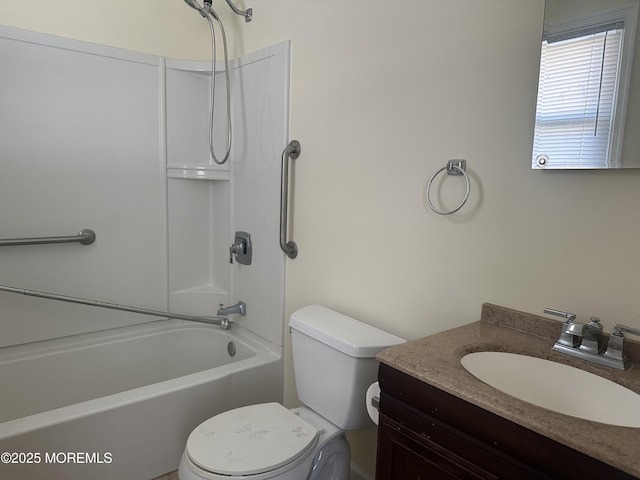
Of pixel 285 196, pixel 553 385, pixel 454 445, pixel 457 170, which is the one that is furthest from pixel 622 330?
pixel 285 196

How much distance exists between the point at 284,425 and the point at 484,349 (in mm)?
733

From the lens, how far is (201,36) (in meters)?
2.36

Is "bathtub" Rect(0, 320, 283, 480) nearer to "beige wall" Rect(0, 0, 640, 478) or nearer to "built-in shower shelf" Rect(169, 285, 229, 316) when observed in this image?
"built-in shower shelf" Rect(169, 285, 229, 316)

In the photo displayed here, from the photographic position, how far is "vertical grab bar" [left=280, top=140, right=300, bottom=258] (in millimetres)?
1850

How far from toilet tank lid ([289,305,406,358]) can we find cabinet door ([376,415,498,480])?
1.03ft

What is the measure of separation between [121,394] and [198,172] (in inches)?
47.5

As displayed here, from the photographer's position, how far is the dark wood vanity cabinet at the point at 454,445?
0.73 meters

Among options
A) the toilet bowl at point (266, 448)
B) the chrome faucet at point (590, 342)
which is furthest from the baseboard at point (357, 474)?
the chrome faucet at point (590, 342)

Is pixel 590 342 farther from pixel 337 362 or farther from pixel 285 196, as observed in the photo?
pixel 285 196

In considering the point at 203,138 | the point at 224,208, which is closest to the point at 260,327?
the point at 224,208

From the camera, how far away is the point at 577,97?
3.47 feet

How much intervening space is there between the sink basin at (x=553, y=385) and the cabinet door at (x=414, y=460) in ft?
0.67

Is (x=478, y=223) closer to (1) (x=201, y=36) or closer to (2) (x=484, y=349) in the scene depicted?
(2) (x=484, y=349)

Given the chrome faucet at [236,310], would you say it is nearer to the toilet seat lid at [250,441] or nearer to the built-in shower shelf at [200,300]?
the built-in shower shelf at [200,300]
